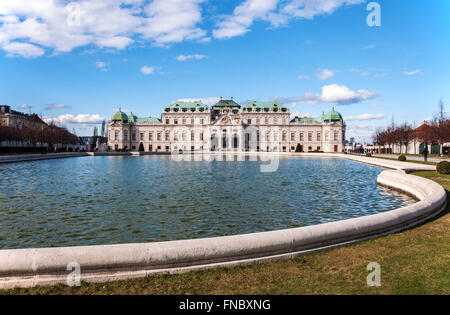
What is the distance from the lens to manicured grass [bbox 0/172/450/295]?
542 cm

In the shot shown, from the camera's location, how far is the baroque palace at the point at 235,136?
109 metres

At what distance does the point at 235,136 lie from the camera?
105812 mm

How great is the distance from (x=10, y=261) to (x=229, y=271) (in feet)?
12.3

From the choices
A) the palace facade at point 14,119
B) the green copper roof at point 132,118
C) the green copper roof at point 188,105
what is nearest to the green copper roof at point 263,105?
the green copper roof at point 188,105

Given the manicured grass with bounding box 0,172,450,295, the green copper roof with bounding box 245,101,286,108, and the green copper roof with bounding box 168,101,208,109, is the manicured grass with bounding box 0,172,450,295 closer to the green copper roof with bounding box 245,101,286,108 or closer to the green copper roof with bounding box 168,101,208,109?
the green copper roof with bounding box 245,101,286,108

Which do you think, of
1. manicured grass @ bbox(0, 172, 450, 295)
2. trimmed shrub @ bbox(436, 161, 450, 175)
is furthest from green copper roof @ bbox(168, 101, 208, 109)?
manicured grass @ bbox(0, 172, 450, 295)

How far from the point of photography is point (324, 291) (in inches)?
209

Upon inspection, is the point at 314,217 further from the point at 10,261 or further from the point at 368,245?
the point at 10,261

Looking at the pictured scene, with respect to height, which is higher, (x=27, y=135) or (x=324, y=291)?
Answer: (x=27, y=135)

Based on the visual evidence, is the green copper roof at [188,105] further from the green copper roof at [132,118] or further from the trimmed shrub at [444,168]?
the trimmed shrub at [444,168]

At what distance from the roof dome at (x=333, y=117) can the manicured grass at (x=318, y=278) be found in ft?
353

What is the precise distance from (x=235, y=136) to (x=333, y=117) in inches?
1307
